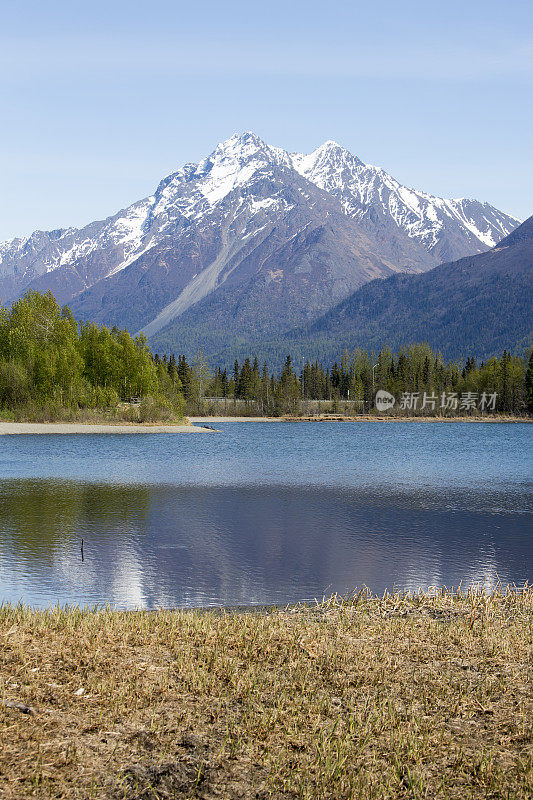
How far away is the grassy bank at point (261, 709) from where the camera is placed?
7688 millimetres

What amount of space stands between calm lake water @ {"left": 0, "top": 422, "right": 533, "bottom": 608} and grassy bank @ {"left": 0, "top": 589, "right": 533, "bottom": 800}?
624 centimetres

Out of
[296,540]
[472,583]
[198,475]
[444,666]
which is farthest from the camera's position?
[198,475]

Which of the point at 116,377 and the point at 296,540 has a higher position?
the point at 116,377

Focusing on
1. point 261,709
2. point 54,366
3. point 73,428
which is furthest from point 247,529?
point 54,366

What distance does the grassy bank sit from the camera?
25.2 ft

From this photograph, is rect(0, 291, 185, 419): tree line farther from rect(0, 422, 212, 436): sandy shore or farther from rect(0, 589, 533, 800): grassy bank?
rect(0, 589, 533, 800): grassy bank

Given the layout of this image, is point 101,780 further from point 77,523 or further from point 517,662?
point 77,523

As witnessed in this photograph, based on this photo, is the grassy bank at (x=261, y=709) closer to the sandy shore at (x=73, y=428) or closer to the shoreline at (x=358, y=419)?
the sandy shore at (x=73, y=428)

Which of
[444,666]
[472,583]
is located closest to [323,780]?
[444,666]

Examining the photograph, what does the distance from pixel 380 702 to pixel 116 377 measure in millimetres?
121926

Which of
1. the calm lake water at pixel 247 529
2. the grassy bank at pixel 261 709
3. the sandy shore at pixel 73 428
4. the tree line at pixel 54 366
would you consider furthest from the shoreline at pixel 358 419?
the grassy bank at pixel 261 709

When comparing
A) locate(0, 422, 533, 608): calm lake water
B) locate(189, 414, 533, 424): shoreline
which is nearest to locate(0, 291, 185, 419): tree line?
locate(0, 422, 533, 608): calm lake water

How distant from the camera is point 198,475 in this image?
169 ft

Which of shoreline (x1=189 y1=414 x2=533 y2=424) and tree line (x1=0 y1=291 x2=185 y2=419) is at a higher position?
tree line (x1=0 y1=291 x2=185 y2=419)
